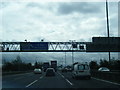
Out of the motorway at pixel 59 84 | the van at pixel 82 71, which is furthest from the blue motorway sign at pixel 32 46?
the motorway at pixel 59 84

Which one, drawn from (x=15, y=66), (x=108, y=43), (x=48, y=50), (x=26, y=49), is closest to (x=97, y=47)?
(x=108, y=43)

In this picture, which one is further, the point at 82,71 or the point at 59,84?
the point at 82,71

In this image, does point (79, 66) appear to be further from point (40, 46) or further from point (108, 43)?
point (40, 46)

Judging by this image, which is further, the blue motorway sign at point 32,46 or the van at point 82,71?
the blue motorway sign at point 32,46

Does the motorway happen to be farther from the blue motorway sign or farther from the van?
the blue motorway sign

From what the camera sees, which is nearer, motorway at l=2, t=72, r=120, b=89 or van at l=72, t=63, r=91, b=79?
motorway at l=2, t=72, r=120, b=89

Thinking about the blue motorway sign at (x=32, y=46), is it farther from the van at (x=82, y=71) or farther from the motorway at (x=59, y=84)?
the motorway at (x=59, y=84)

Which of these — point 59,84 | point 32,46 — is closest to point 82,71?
point 59,84

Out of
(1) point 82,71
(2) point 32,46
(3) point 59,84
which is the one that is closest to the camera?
(3) point 59,84

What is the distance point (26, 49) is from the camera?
201ft

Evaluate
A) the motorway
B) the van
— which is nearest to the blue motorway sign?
the van

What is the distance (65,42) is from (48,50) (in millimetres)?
4542

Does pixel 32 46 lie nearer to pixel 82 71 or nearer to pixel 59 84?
pixel 82 71

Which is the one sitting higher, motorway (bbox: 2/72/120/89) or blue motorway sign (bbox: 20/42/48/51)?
blue motorway sign (bbox: 20/42/48/51)
